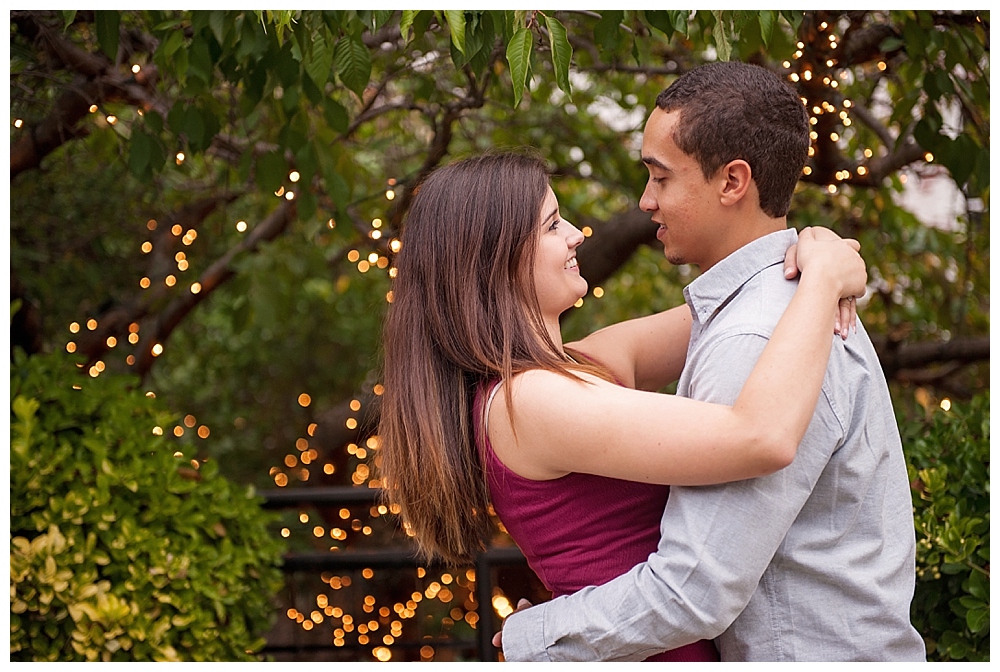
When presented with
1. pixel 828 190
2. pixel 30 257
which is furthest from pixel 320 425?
pixel 828 190

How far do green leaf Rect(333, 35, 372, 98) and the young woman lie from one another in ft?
1.47

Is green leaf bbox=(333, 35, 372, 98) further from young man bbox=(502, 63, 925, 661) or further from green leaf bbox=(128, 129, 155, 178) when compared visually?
green leaf bbox=(128, 129, 155, 178)

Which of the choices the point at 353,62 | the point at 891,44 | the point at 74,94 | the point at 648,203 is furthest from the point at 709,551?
the point at 74,94

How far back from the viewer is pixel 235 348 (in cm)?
545

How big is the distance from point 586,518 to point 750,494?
0.27 meters

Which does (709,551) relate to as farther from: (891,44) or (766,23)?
(891,44)

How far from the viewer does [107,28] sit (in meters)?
2.03

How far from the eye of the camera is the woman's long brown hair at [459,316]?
1436 mm

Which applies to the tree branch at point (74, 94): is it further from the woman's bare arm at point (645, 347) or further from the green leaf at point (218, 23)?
the woman's bare arm at point (645, 347)

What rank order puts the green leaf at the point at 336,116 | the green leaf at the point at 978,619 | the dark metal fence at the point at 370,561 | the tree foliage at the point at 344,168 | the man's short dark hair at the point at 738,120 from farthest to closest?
1. the dark metal fence at the point at 370,561
2. the green leaf at the point at 336,116
3. the tree foliage at the point at 344,168
4. the green leaf at the point at 978,619
5. the man's short dark hair at the point at 738,120

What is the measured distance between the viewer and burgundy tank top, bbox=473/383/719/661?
54.1 inches

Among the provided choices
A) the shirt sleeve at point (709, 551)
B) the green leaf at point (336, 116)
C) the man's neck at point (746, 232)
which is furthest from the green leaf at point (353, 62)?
the shirt sleeve at point (709, 551)

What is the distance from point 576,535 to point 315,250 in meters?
2.71

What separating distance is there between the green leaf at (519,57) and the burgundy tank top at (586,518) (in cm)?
50
